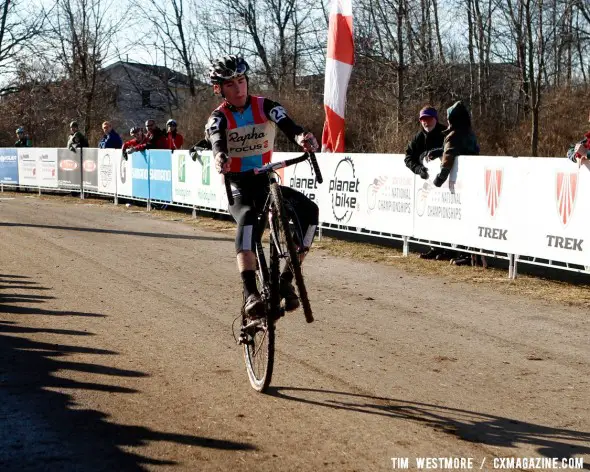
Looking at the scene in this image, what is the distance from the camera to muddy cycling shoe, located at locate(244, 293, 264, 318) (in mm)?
5926

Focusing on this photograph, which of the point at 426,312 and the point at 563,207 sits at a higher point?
the point at 563,207

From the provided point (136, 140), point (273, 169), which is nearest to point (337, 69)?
point (136, 140)

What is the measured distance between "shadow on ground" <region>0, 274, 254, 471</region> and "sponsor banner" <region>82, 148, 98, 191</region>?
18.2 meters

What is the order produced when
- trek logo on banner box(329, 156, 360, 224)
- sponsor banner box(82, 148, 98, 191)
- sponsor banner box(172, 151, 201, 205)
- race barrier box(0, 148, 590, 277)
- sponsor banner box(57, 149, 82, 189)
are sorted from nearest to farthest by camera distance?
1. race barrier box(0, 148, 590, 277)
2. trek logo on banner box(329, 156, 360, 224)
3. sponsor banner box(172, 151, 201, 205)
4. sponsor banner box(82, 148, 98, 191)
5. sponsor banner box(57, 149, 82, 189)

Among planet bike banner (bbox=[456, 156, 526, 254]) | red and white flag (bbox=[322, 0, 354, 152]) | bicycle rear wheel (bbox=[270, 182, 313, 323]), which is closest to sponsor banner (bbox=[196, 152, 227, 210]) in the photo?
red and white flag (bbox=[322, 0, 354, 152])

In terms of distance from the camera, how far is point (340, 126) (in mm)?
16672

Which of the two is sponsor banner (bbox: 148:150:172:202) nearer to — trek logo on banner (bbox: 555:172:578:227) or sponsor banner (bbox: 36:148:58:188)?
sponsor banner (bbox: 36:148:58:188)

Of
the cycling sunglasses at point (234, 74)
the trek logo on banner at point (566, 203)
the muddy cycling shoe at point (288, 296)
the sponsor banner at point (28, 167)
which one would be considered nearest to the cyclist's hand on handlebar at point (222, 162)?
the cycling sunglasses at point (234, 74)

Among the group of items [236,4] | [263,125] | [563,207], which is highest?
[236,4]

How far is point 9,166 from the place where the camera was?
1225 inches

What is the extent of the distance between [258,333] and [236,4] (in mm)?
39569

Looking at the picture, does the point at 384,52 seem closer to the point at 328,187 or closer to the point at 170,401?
the point at 328,187

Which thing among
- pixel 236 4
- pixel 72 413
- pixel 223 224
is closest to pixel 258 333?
pixel 72 413

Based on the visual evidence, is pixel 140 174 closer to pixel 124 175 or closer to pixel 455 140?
pixel 124 175
